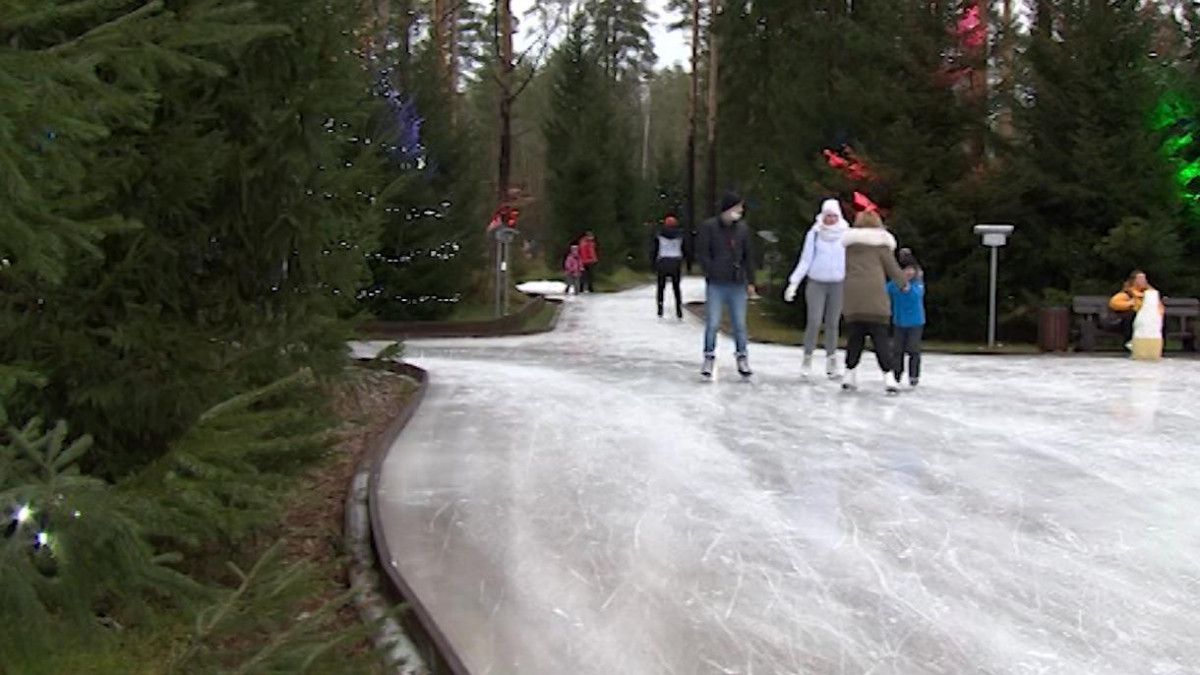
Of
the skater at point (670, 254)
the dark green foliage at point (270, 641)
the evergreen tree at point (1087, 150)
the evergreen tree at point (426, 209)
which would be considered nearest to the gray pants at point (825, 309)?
the evergreen tree at point (426, 209)

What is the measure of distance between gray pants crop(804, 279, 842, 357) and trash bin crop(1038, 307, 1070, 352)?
6.34 meters

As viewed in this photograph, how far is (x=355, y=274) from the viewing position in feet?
19.3

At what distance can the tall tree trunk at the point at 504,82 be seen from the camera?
19828 mm

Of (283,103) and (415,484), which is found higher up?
(283,103)

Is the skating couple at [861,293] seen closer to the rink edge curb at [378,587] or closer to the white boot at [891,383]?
the white boot at [891,383]

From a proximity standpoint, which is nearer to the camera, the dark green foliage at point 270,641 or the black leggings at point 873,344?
the dark green foliage at point 270,641

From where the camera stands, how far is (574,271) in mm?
31203

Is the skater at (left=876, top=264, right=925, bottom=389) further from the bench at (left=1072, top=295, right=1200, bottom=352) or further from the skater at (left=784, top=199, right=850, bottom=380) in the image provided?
the bench at (left=1072, top=295, right=1200, bottom=352)

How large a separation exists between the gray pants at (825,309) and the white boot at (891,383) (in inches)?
27.9

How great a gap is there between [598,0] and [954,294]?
2105 cm

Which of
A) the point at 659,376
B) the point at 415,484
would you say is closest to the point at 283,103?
the point at 415,484

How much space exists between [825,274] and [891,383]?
4.06 feet

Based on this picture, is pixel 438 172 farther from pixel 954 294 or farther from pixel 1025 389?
pixel 1025 389

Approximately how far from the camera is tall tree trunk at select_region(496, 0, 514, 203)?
781 inches
